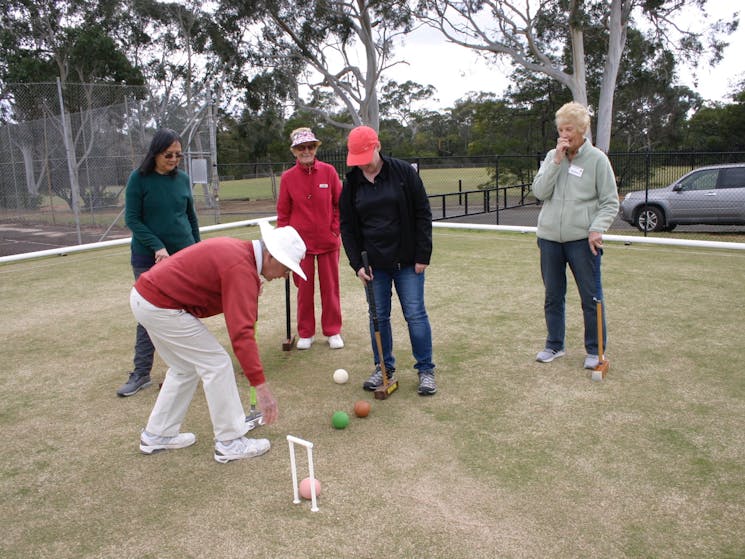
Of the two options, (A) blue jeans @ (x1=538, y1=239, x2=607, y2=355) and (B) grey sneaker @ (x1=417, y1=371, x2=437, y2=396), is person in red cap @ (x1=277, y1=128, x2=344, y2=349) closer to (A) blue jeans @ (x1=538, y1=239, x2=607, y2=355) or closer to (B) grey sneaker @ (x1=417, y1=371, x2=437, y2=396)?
(B) grey sneaker @ (x1=417, y1=371, x2=437, y2=396)

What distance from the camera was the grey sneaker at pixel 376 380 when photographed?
4367mm

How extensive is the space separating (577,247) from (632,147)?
37.3m

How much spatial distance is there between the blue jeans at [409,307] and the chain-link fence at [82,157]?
965 cm

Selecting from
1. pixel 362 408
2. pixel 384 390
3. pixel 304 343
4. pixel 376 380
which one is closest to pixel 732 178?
pixel 304 343

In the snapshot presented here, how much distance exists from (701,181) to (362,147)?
11172mm

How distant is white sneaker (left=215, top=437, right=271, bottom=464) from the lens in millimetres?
3404

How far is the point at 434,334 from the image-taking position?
563 centimetres

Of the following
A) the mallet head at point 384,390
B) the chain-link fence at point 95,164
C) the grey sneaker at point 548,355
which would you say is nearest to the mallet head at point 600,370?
the grey sneaker at point 548,355

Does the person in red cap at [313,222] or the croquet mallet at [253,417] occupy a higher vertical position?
the person in red cap at [313,222]

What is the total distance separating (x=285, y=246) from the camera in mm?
2922

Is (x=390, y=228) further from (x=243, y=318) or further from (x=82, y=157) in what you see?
(x=82, y=157)

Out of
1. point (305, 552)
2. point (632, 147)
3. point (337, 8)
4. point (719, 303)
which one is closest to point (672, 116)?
point (632, 147)

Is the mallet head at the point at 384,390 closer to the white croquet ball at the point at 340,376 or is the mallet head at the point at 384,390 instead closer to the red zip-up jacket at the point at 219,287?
the white croquet ball at the point at 340,376

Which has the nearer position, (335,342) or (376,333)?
(376,333)
